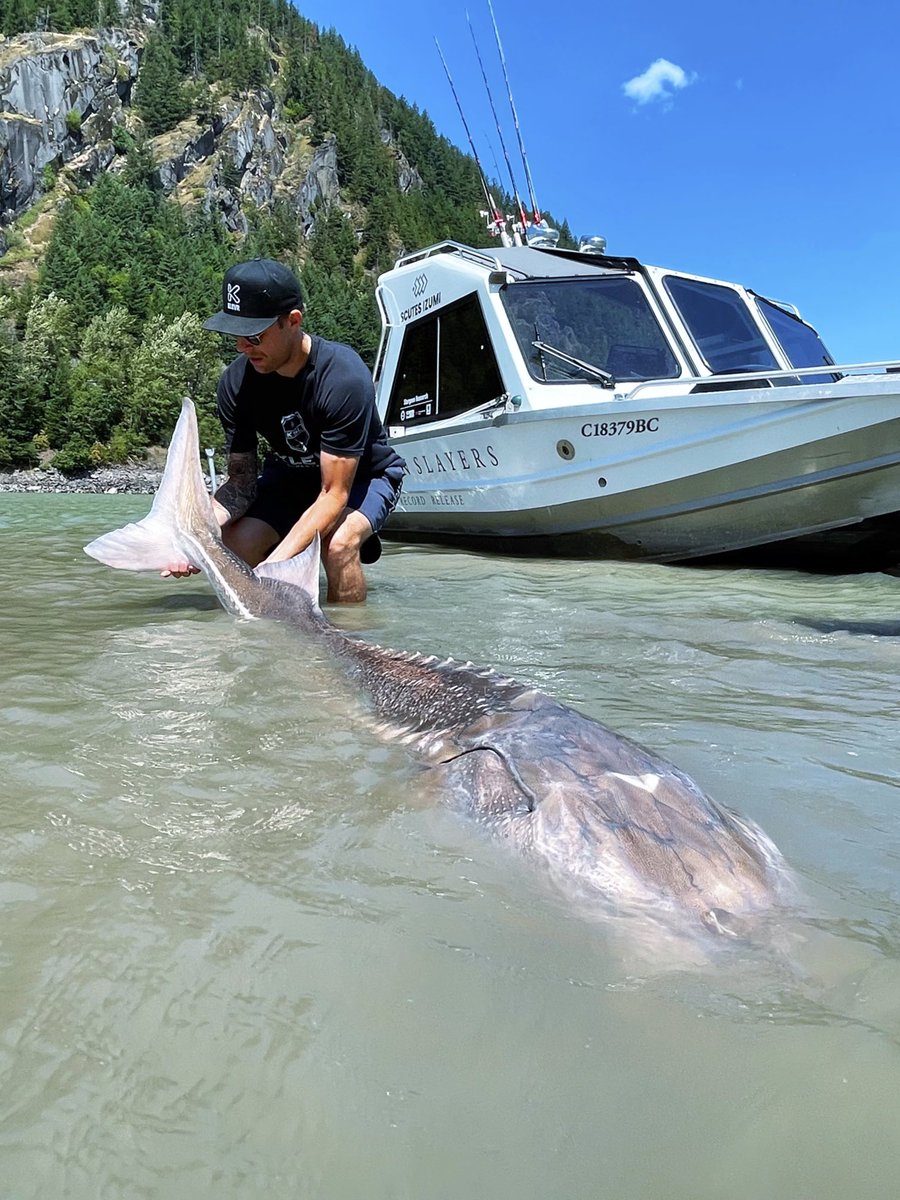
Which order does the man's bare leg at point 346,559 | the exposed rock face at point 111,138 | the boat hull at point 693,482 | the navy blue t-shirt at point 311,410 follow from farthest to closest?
the exposed rock face at point 111,138 < the boat hull at point 693,482 < the man's bare leg at point 346,559 < the navy blue t-shirt at point 311,410

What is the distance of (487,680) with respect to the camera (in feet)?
8.20

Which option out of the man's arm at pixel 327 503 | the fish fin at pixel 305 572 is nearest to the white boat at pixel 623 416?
the man's arm at pixel 327 503

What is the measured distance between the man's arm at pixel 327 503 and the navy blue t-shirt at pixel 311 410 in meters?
0.06

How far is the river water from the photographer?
0.96 meters

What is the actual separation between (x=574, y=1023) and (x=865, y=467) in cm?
505

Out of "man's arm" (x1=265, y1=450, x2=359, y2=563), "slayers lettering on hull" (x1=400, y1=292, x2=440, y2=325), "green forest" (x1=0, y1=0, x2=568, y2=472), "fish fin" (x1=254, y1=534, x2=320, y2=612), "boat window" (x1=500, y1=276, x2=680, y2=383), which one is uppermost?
"green forest" (x1=0, y1=0, x2=568, y2=472)

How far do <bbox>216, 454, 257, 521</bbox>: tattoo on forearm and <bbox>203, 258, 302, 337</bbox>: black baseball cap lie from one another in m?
1.12

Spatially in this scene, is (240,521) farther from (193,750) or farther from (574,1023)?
(574,1023)

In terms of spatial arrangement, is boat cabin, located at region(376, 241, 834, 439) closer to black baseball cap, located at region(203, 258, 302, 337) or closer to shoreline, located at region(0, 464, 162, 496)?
black baseball cap, located at region(203, 258, 302, 337)

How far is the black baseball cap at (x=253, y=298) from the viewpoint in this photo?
13.7ft

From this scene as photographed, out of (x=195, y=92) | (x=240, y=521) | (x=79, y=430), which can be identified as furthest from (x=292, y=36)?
(x=240, y=521)

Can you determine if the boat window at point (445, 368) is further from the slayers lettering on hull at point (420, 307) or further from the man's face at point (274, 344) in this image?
the man's face at point (274, 344)

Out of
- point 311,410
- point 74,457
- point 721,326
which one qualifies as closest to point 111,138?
point 74,457

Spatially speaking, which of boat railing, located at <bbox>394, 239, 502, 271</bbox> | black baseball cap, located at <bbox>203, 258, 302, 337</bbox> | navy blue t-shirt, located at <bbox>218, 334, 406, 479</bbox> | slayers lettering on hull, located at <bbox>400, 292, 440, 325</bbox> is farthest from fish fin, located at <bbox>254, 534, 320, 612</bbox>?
slayers lettering on hull, located at <bbox>400, 292, 440, 325</bbox>
